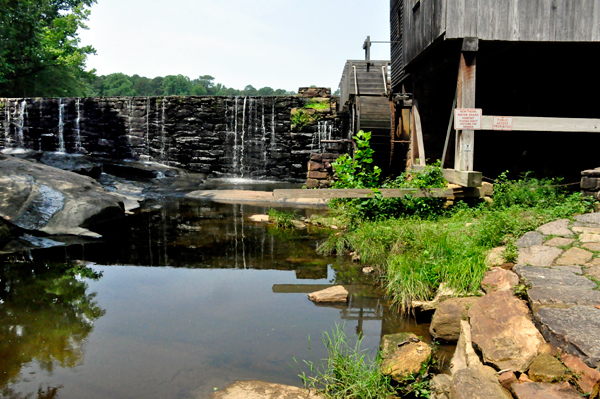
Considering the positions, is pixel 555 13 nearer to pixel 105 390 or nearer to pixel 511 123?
pixel 511 123

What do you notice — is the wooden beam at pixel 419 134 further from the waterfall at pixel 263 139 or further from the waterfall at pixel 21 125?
the waterfall at pixel 21 125

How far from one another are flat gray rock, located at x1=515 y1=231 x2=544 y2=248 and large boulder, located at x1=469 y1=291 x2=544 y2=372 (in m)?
1.12

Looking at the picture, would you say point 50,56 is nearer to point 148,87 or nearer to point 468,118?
point 468,118

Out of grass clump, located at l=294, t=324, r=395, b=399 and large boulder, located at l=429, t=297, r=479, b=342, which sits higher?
large boulder, located at l=429, t=297, r=479, b=342

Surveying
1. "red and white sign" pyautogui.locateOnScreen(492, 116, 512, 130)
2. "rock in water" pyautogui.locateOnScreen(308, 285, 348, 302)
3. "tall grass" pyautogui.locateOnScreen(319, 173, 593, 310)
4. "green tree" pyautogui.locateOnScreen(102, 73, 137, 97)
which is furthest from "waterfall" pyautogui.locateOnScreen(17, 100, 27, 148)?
"green tree" pyautogui.locateOnScreen(102, 73, 137, 97)

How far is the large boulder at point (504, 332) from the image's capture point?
304cm

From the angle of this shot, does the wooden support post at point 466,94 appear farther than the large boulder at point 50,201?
No

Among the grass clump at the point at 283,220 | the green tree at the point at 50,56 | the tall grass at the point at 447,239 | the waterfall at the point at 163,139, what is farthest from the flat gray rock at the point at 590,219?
the green tree at the point at 50,56

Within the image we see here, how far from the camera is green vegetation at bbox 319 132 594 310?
473cm

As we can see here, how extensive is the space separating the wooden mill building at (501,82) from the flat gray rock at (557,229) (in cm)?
209

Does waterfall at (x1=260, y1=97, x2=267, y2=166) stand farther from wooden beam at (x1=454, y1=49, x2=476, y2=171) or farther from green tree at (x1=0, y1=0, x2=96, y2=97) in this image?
green tree at (x1=0, y1=0, x2=96, y2=97)

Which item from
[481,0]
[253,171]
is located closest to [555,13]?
[481,0]

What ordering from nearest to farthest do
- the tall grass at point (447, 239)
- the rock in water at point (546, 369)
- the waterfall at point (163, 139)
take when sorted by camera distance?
1. the rock in water at point (546, 369)
2. the tall grass at point (447, 239)
3. the waterfall at point (163, 139)

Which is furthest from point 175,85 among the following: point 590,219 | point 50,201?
point 590,219
